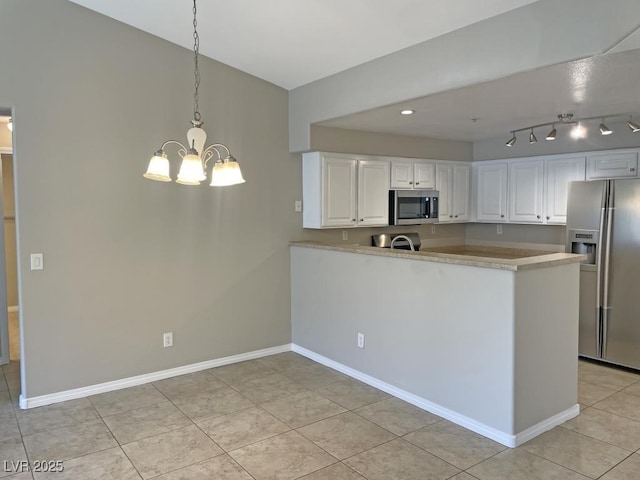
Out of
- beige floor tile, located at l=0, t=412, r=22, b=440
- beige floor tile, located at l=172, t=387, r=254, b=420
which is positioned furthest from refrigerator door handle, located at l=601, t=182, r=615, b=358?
beige floor tile, located at l=0, t=412, r=22, b=440

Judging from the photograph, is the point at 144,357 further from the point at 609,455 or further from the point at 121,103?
the point at 609,455

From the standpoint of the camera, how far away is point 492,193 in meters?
5.77

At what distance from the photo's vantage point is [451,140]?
5.75 metres

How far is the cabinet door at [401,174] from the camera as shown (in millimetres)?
5191

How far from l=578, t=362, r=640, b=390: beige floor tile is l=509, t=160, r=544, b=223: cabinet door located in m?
1.68

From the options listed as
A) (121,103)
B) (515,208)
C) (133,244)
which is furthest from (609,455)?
(121,103)

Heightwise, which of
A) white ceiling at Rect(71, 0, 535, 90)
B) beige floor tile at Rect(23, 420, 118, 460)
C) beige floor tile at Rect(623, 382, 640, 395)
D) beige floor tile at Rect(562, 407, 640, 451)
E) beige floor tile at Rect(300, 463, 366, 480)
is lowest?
beige floor tile at Rect(300, 463, 366, 480)

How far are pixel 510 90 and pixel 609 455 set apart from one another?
2396mm

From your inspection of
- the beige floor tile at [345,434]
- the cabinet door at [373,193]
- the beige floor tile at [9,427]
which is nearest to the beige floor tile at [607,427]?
the beige floor tile at [345,434]

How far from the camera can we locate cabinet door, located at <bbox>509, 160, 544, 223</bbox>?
17.3 feet

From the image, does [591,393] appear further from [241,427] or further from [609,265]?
[241,427]

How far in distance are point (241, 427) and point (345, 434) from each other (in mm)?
Answer: 719

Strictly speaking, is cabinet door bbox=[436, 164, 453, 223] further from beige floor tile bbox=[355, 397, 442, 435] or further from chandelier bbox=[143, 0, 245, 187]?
chandelier bbox=[143, 0, 245, 187]

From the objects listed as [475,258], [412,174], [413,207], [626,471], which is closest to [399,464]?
[626,471]
